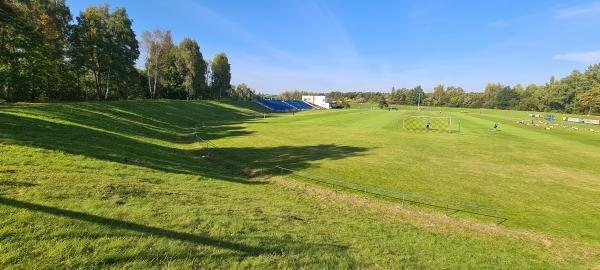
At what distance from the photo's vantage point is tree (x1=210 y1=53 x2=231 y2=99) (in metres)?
127

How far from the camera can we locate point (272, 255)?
9.77 metres

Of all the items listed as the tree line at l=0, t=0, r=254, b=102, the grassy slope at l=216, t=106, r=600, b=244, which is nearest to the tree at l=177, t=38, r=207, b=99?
the tree line at l=0, t=0, r=254, b=102

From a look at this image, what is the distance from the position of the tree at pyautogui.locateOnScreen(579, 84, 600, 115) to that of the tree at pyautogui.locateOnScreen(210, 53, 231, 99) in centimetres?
15183

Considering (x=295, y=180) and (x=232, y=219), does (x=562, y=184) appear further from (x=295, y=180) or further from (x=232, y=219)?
(x=232, y=219)

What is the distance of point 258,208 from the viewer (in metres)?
14.9

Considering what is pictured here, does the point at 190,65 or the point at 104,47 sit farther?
the point at 190,65

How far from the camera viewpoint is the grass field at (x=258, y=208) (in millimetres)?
8875

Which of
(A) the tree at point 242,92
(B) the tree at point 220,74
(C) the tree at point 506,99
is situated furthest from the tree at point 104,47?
(C) the tree at point 506,99

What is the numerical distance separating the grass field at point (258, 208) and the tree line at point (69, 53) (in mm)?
20672

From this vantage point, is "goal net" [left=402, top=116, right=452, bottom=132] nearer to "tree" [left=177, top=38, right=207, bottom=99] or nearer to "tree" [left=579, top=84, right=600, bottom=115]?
"tree" [left=177, top=38, right=207, bottom=99]

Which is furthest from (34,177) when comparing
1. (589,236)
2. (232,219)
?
(589,236)

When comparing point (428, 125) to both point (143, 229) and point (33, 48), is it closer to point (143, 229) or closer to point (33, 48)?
point (143, 229)

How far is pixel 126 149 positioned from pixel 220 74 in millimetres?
109745

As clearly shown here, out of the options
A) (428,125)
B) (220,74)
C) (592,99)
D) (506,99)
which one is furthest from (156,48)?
(506,99)
